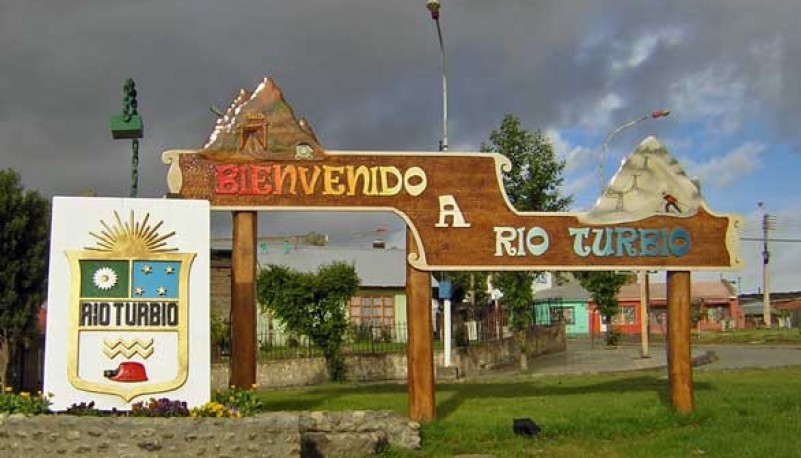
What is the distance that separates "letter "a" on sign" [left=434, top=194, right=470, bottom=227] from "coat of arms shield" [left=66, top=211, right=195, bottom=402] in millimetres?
3836

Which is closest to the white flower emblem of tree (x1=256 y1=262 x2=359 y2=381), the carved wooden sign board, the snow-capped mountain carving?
the carved wooden sign board

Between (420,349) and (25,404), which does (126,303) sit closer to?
(25,404)

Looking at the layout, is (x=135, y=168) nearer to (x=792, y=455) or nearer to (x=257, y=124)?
(x=257, y=124)

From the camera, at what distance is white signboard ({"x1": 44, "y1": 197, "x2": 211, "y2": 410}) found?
35.4ft

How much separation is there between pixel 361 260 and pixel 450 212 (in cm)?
3251

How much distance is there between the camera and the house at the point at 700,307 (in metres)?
69.3

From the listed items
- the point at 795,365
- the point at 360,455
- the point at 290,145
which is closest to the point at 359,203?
the point at 290,145

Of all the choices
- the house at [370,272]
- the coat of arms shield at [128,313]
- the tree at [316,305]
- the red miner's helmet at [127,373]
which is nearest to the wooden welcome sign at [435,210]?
the coat of arms shield at [128,313]

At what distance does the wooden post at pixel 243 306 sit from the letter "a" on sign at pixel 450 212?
2723 mm

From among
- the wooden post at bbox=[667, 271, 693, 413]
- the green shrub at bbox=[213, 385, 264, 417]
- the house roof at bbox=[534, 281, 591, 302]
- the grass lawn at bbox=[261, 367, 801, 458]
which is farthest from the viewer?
the house roof at bbox=[534, 281, 591, 302]

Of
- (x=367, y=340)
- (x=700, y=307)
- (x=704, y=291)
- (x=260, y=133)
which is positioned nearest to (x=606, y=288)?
(x=367, y=340)

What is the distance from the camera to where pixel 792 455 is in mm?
11086

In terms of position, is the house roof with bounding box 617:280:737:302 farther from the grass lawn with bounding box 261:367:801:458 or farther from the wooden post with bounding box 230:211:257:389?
the wooden post with bounding box 230:211:257:389

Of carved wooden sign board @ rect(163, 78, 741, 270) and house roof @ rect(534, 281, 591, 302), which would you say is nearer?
carved wooden sign board @ rect(163, 78, 741, 270)
